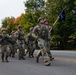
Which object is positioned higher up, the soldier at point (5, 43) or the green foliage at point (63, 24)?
the green foliage at point (63, 24)

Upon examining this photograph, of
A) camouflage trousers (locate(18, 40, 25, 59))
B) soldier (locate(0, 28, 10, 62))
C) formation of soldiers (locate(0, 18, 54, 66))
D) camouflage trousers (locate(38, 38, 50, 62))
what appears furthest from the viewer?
camouflage trousers (locate(18, 40, 25, 59))

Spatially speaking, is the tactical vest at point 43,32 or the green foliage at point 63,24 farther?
the green foliage at point 63,24

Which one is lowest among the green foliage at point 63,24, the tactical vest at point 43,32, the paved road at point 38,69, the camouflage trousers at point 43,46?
the paved road at point 38,69

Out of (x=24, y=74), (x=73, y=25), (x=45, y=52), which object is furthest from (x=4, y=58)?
(x=73, y=25)

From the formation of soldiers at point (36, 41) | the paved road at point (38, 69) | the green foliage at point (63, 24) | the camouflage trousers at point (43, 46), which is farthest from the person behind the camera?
the green foliage at point (63, 24)

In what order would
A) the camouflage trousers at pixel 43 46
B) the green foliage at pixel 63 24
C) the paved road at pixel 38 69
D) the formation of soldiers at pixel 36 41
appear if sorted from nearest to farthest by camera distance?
the paved road at pixel 38 69
the camouflage trousers at pixel 43 46
the formation of soldiers at pixel 36 41
the green foliage at pixel 63 24

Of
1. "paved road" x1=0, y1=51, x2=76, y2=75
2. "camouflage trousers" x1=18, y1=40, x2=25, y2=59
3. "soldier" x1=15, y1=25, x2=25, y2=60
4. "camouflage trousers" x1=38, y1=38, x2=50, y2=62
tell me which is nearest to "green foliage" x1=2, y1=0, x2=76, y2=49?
"soldier" x1=15, y1=25, x2=25, y2=60

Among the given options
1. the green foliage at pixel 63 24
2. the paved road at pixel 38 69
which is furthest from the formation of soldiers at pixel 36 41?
the green foliage at pixel 63 24

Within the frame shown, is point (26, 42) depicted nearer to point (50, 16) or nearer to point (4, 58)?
point (4, 58)

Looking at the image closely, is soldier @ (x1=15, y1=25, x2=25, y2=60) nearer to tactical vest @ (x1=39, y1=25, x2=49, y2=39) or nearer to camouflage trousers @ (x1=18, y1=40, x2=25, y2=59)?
camouflage trousers @ (x1=18, y1=40, x2=25, y2=59)

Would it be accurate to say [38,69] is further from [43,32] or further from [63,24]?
[63,24]

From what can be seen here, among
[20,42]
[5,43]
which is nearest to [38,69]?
[5,43]

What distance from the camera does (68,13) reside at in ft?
182

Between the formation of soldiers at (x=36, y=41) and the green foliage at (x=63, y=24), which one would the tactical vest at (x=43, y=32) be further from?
the green foliage at (x=63, y=24)
